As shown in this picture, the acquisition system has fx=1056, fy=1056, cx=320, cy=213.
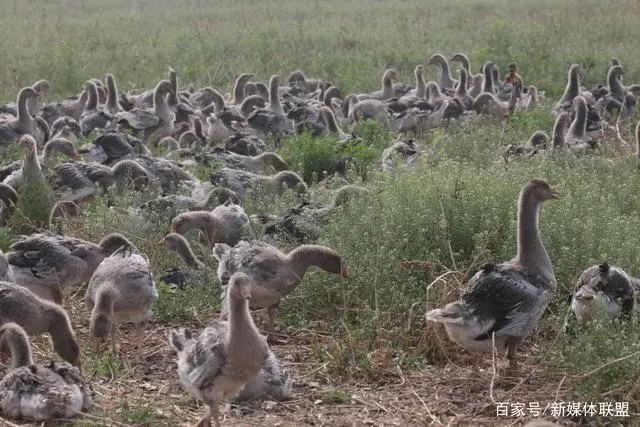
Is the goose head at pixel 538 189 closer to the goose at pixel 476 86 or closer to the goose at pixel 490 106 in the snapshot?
the goose at pixel 490 106

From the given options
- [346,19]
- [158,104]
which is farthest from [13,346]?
[346,19]

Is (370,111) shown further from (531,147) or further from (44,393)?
(44,393)

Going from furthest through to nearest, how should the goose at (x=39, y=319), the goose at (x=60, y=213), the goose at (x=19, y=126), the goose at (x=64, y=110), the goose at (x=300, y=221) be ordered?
1. the goose at (x=64, y=110)
2. the goose at (x=19, y=126)
3. the goose at (x=60, y=213)
4. the goose at (x=300, y=221)
5. the goose at (x=39, y=319)

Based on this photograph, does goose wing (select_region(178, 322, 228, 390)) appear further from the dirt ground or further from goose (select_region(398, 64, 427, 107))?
goose (select_region(398, 64, 427, 107))

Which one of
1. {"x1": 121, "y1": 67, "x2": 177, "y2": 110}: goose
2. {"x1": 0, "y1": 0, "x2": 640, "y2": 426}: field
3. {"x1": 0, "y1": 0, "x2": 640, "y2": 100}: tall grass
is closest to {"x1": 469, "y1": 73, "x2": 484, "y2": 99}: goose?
{"x1": 0, "y1": 0, "x2": 640, "y2": 100}: tall grass

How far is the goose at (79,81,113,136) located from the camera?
16781 millimetres

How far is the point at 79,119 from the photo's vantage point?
58.9 ft

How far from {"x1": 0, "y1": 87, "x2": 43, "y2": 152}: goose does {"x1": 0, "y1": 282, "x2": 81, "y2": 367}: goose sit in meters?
8.06

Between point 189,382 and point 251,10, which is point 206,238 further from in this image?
point 251,10

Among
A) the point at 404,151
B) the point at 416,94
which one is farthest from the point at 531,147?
the point at 416,94

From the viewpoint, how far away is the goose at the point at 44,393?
21.3 ft

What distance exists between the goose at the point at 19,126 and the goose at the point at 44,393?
902cm

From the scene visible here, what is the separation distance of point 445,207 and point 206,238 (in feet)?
8.29

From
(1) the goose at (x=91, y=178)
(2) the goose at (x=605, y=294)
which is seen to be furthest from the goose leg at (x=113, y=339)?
(1) the goose at (x=91, y=178)
